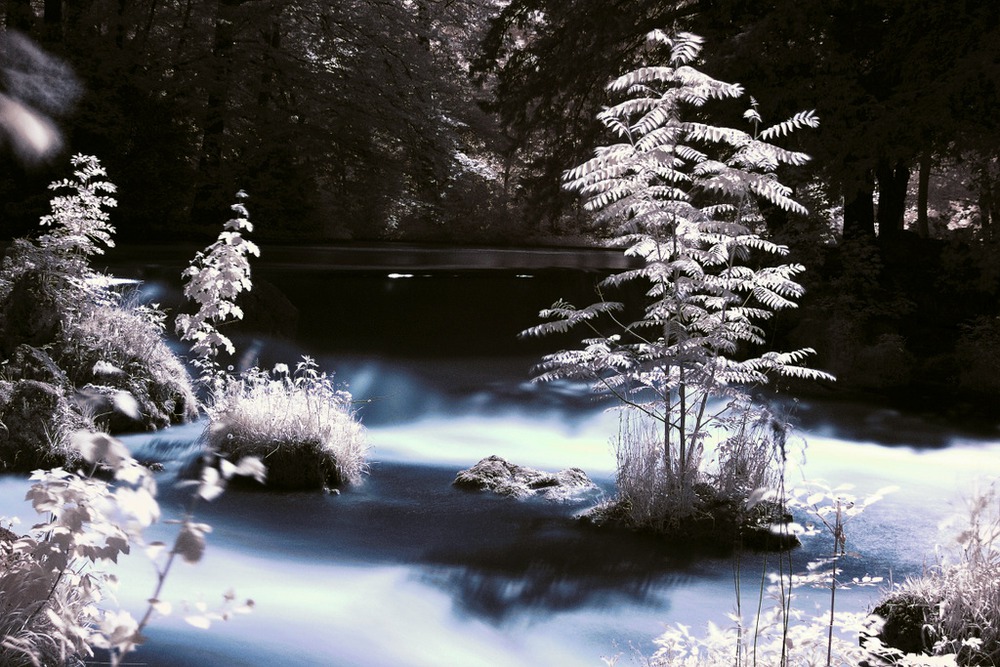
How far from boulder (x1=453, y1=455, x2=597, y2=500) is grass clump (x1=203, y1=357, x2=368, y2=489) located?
1.05 m

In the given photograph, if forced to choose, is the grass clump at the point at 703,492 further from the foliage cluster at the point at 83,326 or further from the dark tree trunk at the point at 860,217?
the dark tree trunk at the point at 860,217

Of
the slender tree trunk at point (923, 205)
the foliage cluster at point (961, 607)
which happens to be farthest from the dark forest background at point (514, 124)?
the foliage cluster at point (961, 607)

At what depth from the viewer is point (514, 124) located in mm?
20141

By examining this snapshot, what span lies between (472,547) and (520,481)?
1620 mm

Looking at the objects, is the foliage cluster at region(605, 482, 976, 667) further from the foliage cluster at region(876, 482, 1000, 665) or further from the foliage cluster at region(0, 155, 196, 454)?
the foliage cluster at region(0, 155, 196, 454)

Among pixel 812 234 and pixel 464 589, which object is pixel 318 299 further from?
pixel 464 589

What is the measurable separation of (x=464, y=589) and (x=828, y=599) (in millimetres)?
2312

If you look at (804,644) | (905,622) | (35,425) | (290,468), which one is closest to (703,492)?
(905,622)

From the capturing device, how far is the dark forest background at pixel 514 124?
1398 cm

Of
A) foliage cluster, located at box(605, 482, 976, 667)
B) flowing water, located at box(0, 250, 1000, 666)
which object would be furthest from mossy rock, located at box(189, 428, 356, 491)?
foliage cluster, located at box(605, 482, 976, 667)

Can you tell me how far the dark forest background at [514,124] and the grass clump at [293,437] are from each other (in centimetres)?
376

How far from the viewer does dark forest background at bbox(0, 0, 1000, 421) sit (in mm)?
13977

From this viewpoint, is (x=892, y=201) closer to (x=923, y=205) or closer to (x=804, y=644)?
(x=923, y=205)

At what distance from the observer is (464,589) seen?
6094 mm
